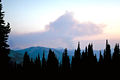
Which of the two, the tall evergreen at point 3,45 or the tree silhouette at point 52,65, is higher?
the tall evergreen at point 3,45

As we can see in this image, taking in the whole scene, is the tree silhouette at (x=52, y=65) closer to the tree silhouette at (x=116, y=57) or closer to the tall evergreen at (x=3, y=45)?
the tree silhouette at (x=116, y=57)

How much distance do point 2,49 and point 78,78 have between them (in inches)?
1467

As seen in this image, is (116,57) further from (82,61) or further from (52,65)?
(52,65)

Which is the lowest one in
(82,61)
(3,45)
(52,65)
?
(52,65)

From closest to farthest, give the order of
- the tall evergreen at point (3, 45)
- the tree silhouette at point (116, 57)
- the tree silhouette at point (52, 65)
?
the tall evergreen at point (3, 45) < the tree silhouette at point (116, 57) < the tree silhouette at point (52, 65)

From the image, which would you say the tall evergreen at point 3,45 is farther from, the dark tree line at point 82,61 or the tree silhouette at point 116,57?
the tree silhouette at point 116,57

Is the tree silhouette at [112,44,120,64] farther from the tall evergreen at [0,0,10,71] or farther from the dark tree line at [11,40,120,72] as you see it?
the tall evergreen at [0,0,10,71]

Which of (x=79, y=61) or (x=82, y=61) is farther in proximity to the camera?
(x=79, y=61)

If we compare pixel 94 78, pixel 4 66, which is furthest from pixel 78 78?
pixel 4 66

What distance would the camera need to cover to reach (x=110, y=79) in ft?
147

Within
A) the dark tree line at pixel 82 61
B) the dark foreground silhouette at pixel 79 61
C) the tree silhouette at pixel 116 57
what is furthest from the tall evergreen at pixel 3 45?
the tree silhouette at pixel 116 57

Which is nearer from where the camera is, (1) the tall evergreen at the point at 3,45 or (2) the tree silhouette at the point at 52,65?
(1) the tall evergreen at the point at 3,45

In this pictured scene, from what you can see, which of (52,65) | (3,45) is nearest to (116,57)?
(52,65)

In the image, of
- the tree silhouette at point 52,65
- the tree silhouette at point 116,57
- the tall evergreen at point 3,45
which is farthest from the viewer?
the tree silhouette at point 52,65
